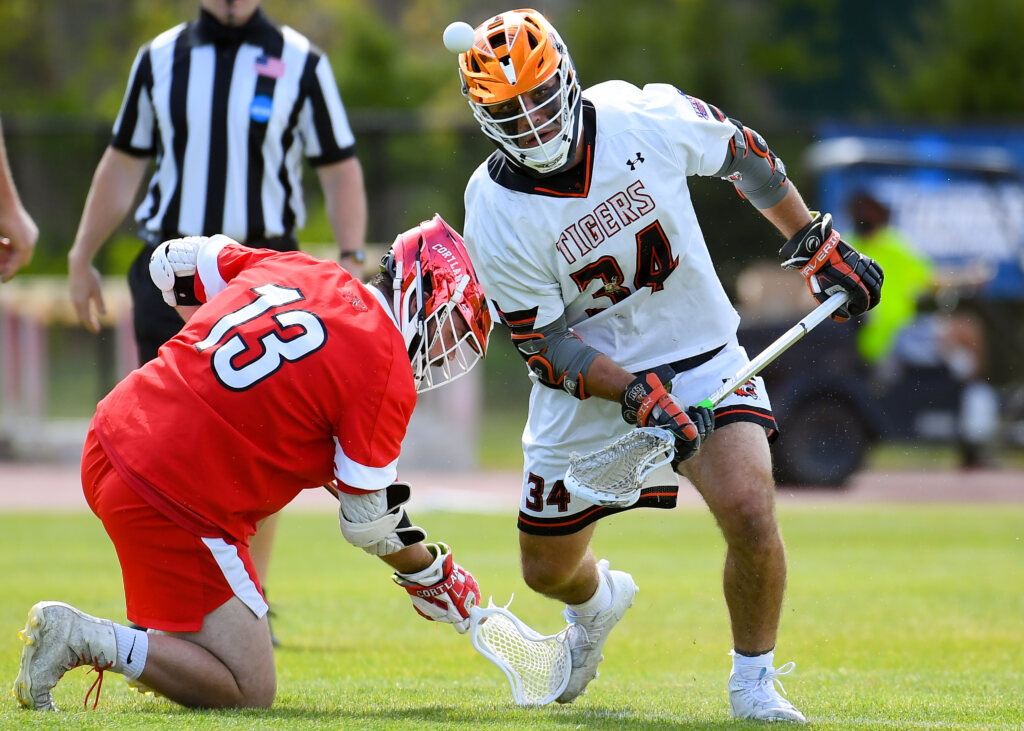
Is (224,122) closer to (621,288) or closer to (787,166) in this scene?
(621,288)

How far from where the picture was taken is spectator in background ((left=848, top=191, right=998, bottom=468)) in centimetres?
1238

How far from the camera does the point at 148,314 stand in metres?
4.86

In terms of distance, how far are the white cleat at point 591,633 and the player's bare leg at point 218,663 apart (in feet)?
3.28

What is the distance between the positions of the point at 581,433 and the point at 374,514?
2.84ft

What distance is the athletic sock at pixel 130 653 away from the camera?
344cm

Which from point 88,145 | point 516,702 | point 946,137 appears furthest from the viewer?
point 88,145

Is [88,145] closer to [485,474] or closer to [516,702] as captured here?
[485,474]

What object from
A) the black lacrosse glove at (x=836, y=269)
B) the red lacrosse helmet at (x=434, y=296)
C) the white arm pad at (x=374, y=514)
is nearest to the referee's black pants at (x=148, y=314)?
the red lacrosse helmet at (x=434, y=296)

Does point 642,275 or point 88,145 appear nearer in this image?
point 642,275

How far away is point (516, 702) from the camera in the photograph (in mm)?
3938

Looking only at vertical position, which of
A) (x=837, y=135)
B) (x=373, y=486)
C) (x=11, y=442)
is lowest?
(x=11, y=442)

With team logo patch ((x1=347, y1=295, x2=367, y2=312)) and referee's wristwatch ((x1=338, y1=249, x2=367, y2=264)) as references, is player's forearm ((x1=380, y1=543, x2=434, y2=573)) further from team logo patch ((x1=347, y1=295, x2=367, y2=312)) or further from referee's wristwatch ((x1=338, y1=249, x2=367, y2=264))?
referee's wristwatch ((x1=338, y1=249, x2=367, y2=264))

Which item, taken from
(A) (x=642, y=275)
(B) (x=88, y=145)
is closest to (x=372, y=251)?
(B) (x=88, y=145)

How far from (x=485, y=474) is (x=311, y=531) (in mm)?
4172
